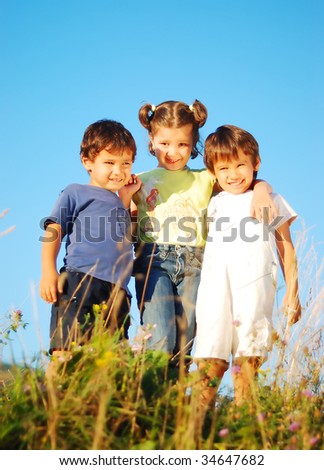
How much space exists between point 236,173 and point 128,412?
7.50ft

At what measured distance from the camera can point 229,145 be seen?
15.0 ft

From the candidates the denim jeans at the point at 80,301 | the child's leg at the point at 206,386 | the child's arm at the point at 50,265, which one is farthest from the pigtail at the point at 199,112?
the child's leg at the point at 206,386

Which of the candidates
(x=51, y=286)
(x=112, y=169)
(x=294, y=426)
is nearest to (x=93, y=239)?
(x=51, y=286)

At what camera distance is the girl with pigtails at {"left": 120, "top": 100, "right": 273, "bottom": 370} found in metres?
4.59

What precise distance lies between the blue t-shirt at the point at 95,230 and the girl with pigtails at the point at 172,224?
20cm

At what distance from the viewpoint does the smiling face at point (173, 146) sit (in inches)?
196

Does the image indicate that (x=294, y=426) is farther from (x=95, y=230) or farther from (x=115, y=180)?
(x=115, y=180)

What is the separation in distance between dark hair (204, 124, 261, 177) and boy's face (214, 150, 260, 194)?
0.12ft

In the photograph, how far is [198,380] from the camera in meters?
3.18

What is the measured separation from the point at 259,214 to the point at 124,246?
1017 millimetres

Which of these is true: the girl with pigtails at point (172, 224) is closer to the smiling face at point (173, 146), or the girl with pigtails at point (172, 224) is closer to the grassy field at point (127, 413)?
the smiling face at point (173, 146)
